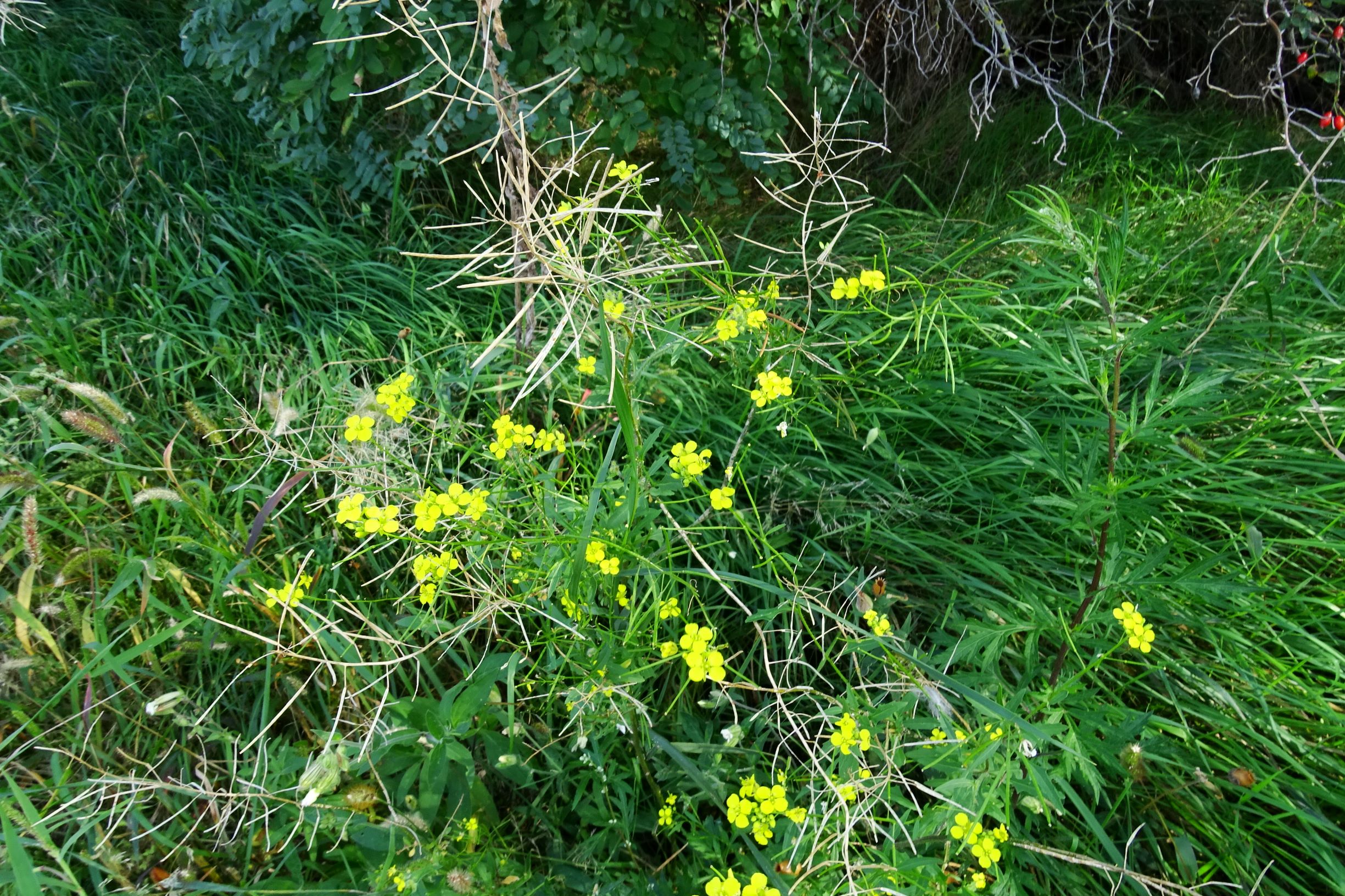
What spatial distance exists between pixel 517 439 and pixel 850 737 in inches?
28.9

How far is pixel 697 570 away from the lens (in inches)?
52.0

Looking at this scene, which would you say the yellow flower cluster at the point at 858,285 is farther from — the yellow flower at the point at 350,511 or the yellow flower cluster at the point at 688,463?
the yellow flower at the point at 350,511

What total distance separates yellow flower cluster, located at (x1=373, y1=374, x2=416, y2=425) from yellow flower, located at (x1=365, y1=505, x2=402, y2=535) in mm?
219

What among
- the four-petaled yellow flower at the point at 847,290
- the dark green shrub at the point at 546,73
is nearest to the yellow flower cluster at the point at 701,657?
the four-petaled yellow flower at the point at 847,290

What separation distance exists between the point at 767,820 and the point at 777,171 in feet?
6.62

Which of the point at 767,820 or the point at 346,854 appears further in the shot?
the point at 346,854

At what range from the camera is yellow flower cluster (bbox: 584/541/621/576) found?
1.20 meters

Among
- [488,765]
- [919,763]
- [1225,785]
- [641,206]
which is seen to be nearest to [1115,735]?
[919,763]

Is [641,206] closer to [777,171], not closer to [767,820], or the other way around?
[777,171]

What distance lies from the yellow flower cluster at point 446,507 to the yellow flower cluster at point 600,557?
17 centimetres

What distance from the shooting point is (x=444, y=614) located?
155cm

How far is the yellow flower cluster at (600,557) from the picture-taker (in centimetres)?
120

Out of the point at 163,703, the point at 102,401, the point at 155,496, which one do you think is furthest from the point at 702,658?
the point at 102,401

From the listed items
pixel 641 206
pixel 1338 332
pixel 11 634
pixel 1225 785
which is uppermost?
pixel 641 206
